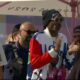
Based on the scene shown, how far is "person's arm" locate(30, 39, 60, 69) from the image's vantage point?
4.15 meters

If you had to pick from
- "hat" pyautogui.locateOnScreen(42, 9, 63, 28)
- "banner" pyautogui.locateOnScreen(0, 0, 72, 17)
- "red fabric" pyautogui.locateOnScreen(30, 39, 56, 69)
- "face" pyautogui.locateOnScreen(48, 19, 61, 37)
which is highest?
"hat" pyautogui.locateOnScreen(42, 9, 63, 28)

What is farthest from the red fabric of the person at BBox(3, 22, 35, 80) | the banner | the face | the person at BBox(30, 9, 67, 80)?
the banner

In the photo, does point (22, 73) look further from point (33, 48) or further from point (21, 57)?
point (33, 48)

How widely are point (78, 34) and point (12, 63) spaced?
0.83 m

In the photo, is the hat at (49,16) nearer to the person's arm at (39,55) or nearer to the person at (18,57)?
the person's arm at (39,55)

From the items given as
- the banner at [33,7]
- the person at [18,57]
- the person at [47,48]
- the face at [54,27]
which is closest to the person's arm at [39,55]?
the person at [47,48]

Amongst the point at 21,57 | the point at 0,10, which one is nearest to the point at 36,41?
the point at 21,57

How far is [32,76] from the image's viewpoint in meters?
4.32

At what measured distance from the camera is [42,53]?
426 cm

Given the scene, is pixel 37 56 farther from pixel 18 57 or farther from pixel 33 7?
pixel 33 7

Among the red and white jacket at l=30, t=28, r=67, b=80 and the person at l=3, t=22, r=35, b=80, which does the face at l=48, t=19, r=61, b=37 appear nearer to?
the red and white jacket at l=30, t=28, r=67, b=80

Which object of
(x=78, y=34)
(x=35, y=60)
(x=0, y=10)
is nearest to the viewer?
(x=35, y=60)

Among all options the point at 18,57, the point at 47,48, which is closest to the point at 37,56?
the point at 47,48

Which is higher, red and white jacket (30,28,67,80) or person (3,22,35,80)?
red and white jacket (30,28,67,80)
